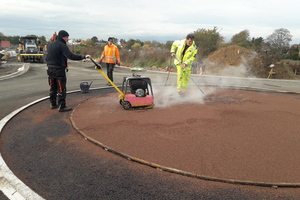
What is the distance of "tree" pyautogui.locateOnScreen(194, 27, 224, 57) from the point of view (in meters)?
20.9

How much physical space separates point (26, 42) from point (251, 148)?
76.9ft

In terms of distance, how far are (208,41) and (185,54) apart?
617 inches

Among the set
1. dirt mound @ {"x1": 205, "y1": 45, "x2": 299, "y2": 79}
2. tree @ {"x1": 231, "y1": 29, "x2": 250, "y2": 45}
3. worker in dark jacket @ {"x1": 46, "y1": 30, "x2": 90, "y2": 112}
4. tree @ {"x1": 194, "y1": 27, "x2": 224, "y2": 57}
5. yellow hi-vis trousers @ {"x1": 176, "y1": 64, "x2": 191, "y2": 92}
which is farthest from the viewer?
tree @ {"x1": 231, "y1": 29, "x2": 250, "y2": 45}

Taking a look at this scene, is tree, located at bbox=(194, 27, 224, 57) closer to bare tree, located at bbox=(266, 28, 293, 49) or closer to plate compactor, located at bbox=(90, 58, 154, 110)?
bare tree, located at bbox=(266, 28, 293, 49)

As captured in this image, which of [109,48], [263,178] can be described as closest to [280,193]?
[263,178]

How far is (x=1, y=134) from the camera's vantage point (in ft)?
12.7

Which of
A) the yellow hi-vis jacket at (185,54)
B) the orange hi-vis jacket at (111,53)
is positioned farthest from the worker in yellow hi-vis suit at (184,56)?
the orange hi-vis jacket at (111,53)

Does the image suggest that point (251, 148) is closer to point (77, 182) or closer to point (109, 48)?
point (77, 182)

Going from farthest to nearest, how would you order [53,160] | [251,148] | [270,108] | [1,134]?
[270,108], [1,134], [251,148], [53,160]

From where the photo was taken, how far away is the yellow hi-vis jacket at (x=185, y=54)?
20.9ft

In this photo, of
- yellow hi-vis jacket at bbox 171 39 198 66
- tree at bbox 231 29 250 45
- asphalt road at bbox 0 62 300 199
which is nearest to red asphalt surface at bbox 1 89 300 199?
asphalt road at bbox 0 62 300 199

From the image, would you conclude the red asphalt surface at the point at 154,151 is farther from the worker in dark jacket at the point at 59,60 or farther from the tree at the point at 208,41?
the tree at the point at 208,41

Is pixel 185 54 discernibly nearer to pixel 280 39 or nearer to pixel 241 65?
pixel 241 65

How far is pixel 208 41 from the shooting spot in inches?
818
